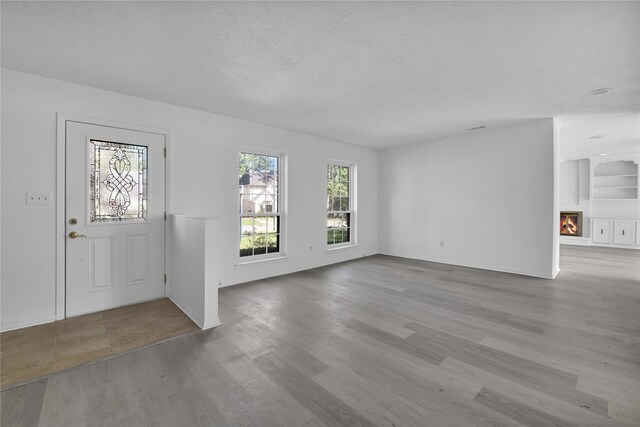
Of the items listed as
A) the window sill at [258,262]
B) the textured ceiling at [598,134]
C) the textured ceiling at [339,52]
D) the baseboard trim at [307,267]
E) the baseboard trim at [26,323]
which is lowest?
the baseboard trim at [26,323]

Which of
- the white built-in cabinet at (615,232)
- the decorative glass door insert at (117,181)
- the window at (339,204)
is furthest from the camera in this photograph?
the white built-in cabinet at (615,232)

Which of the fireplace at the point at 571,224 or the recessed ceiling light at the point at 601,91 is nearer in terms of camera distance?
the recessed ceiling light at the point at 601,91

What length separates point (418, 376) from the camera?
2041 mm

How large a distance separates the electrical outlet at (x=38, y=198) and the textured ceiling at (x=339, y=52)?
4.14ft

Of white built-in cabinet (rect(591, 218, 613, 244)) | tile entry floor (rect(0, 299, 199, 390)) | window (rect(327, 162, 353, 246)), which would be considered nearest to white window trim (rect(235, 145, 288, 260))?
window (rect(327, 162, 353, 246))

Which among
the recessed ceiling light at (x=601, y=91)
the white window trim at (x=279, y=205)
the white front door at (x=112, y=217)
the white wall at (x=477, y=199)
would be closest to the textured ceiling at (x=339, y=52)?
the recessed ceiling light at (x=601, y=91)

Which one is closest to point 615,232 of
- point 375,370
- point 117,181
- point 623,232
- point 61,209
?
point 623,232

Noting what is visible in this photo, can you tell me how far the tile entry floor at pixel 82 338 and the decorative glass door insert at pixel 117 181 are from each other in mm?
1165

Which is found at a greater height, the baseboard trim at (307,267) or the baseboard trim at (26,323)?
the baseboard trim at (307,267)

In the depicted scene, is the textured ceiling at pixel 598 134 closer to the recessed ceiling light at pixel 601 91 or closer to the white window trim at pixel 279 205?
the recessed ceiling light at pixel 601 91

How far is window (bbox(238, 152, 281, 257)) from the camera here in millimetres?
4680

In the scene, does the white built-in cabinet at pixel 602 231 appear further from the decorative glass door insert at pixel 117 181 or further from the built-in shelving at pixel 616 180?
the decorative glass door insert at pixel 117 181

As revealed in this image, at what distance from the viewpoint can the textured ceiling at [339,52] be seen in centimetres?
203

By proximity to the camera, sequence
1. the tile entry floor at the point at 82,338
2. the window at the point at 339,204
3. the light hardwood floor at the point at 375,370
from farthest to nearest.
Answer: the window at the point at 339,204
the tile entry floor at the point at 82,338
the light hardwood floor at the point at 375,370
